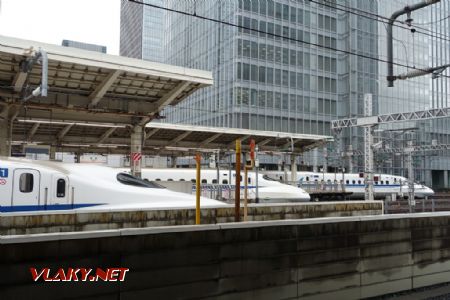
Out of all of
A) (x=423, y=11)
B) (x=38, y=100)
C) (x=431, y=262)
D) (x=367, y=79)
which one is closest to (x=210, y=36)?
(x=367, y=79)

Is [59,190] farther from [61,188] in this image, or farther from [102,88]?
[102,88]

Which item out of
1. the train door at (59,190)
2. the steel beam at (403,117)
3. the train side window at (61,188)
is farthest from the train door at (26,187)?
the steel beam at (403,117)

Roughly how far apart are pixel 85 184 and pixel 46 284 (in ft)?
25.1

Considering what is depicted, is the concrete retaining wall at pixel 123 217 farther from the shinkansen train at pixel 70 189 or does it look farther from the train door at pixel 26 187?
the train door at pixel 26 187

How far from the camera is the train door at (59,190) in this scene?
11.4 meters

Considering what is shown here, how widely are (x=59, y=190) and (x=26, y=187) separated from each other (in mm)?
800

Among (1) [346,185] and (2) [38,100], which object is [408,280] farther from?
(1) [346,185]

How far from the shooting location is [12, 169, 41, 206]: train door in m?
11.0

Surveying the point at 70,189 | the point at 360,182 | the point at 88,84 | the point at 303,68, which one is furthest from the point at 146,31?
the point at 70,189

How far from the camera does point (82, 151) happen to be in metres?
40.8

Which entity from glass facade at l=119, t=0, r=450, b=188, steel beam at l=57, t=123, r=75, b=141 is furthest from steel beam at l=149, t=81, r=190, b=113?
glass facade at l=119, t=0, r=450, b=188

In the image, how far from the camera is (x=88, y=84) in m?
20.4

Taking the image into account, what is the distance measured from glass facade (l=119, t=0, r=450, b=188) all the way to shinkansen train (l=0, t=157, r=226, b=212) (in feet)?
151

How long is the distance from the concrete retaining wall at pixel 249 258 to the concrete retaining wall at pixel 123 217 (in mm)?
6009
